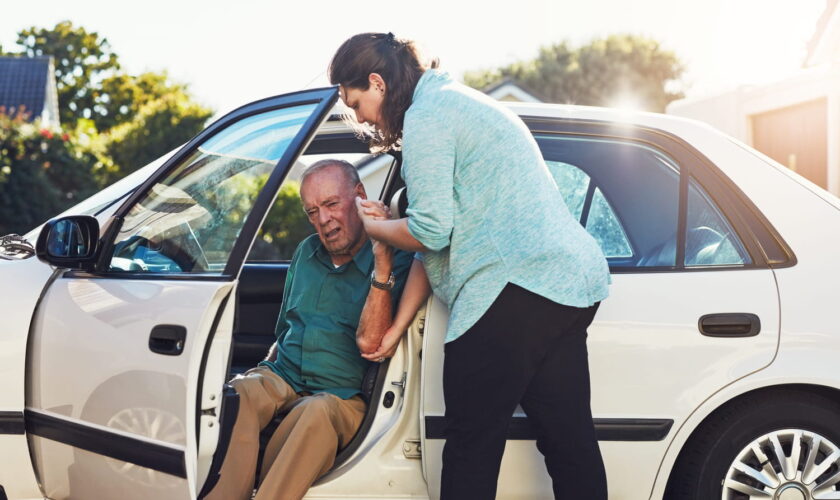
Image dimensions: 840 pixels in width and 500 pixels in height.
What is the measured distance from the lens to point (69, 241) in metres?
2.97

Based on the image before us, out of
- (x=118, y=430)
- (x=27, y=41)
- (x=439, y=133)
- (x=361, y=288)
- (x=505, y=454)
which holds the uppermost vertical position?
(x=27, y=41)

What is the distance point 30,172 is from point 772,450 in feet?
54.3

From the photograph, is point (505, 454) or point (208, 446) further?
point (505, 454)

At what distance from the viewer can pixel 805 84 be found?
44.8 ft

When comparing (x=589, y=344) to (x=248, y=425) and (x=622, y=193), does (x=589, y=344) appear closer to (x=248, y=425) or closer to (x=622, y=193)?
(x=622, y=193)

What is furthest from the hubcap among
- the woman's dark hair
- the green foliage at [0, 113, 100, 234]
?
the green foliage at [0, 113, 100, 234]

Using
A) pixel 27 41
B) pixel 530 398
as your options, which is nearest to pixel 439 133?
pixel 530 398

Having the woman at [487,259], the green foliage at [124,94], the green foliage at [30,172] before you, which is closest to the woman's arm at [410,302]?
the woman at [487,259]

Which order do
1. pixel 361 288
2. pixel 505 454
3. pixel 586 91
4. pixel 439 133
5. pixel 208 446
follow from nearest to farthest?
1. pixel 439 133
2. pixel 208 446
3. pixel 505 454
4. pixel 361 288
5. pixel 586 91

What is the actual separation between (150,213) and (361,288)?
797 millimetres

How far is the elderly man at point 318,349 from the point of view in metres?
3.08

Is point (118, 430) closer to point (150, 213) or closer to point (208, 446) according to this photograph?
point (208, 446)

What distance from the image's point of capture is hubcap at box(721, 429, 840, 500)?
308cm

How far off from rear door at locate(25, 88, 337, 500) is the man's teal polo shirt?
1.88ft
